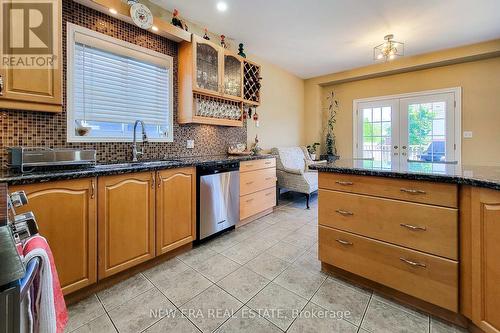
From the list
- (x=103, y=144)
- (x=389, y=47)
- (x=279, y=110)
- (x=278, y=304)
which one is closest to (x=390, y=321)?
(x=278, y=304)

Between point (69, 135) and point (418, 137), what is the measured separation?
545cm

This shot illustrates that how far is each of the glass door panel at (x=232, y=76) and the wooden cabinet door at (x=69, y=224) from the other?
83.1 inches

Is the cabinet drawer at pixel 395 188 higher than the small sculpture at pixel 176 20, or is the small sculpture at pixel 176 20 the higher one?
the small sculpture at pixel 176 20

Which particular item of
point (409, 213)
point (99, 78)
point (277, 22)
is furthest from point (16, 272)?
point (277, 22)

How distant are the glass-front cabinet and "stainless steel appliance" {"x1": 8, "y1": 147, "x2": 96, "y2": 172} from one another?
57.6 inches

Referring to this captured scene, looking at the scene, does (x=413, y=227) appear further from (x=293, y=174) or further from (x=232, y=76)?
(x=232, y=76)

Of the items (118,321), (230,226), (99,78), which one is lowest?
(118,321)

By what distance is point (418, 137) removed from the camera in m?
4.46

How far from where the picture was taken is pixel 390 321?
56.8 inches

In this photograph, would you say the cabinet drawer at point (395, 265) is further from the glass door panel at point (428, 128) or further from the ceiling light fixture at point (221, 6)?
the glass door panel at point (428, 128)

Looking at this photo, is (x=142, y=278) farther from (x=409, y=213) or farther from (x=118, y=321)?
(x=409, y=213)

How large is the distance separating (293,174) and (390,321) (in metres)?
2.77

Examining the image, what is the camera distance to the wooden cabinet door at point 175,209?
2.09 metres

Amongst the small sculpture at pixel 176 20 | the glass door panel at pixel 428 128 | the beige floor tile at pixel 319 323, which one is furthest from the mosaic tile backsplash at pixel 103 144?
the glass door panel at pixel 428 128
